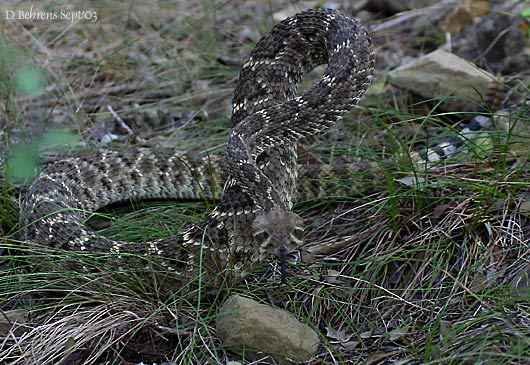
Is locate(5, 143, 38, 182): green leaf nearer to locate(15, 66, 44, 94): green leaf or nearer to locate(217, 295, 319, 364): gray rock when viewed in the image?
locate(15, 66, 44, 94): green leaf

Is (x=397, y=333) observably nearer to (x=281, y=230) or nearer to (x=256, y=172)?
(x=281, y=230)

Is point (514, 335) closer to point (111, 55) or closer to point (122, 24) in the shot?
point (111, 55)

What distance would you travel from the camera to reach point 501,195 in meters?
5.09

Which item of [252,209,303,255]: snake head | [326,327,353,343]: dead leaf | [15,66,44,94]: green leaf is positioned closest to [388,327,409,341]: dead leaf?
[326,327,353,343]: dead leaf

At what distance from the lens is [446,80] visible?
23.2 ft

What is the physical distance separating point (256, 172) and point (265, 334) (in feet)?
3.77

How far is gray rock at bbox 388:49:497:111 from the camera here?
6.98m

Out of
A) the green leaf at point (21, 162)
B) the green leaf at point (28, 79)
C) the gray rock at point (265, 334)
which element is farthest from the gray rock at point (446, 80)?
the green leaf at point (21, 162)

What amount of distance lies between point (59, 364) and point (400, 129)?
3726mm

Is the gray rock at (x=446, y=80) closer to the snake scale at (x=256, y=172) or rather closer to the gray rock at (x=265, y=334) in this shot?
the snake scale at (x=256, y=172)

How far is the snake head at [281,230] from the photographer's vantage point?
14.0 ft

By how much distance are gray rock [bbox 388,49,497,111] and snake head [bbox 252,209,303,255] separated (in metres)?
3.02

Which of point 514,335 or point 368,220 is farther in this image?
point 368,220

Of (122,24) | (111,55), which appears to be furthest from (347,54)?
(122,24)
